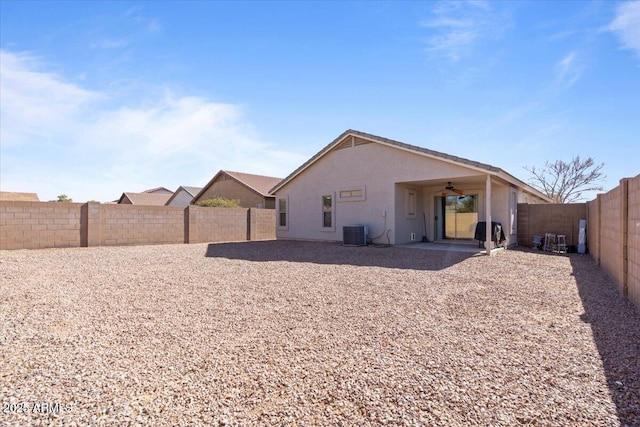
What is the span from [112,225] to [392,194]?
1100 centimetres

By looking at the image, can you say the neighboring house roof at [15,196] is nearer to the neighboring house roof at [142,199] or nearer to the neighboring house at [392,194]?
the neighboring house roof at [142,199]

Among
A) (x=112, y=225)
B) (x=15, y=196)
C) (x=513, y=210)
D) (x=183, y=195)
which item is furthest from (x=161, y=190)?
(x=513, y=210)

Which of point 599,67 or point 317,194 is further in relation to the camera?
point 317,194

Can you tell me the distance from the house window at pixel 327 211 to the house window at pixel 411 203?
3261mm

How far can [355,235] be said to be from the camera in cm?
1271

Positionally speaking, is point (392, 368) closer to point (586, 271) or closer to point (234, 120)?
point (586, 271)

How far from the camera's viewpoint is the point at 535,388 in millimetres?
2420

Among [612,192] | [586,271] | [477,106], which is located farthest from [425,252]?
[477,106]

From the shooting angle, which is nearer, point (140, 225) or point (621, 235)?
point (621, 235)

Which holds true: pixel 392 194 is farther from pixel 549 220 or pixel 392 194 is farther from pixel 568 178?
pixel 568 178

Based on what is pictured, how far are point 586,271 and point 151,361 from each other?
9083mm

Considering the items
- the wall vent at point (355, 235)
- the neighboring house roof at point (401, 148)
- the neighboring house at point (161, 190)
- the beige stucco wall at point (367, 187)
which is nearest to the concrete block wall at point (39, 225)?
the neighboring house roof at point (401, 148)

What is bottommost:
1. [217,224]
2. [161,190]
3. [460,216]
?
[217,224]

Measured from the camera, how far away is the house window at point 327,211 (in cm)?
1439
